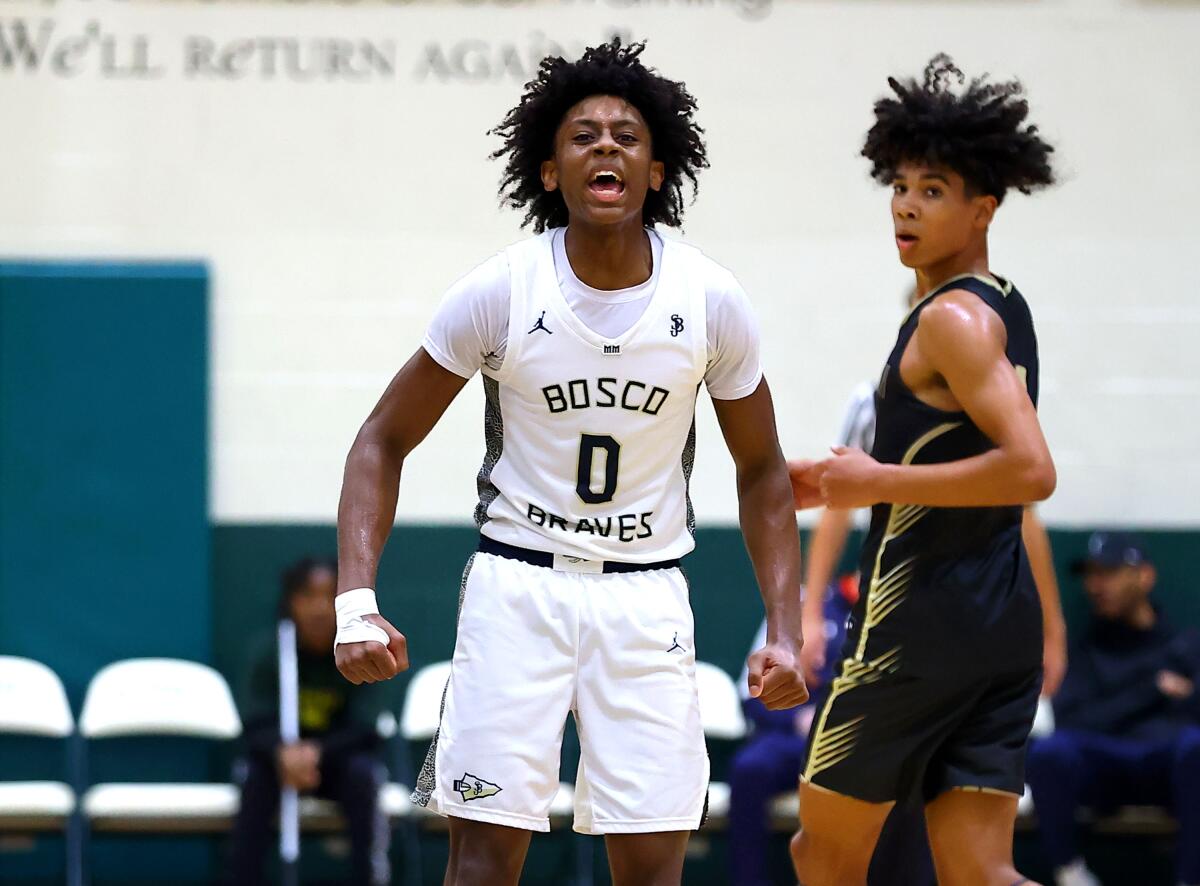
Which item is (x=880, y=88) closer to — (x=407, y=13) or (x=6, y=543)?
(x=407, y=13)

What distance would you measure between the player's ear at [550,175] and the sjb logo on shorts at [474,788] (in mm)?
1208

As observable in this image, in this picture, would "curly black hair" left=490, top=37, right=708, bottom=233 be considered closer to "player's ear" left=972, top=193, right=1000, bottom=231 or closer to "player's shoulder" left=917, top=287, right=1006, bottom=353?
"player's shoulder" left=917, top=287, right=1006, bottom=353

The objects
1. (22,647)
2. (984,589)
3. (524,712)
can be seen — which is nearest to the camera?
(524,712)

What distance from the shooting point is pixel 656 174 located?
383cm

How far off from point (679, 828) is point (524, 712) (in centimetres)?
38

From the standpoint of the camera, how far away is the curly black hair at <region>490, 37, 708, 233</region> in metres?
3.74

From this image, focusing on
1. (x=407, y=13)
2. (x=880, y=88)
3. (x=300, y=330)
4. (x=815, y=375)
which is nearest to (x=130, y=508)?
(x=300, y=330)

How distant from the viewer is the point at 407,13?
750 centimetres

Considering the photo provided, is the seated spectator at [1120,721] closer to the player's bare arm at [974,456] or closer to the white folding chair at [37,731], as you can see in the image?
the player's bare arm at [974,456]

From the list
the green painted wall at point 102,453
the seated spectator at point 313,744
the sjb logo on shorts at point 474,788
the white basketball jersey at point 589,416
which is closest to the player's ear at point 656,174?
the white basketball jersey at point 589,416

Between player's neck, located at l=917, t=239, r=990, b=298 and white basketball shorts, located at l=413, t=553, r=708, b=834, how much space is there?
1.19m

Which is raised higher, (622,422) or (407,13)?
Result: (407,13)

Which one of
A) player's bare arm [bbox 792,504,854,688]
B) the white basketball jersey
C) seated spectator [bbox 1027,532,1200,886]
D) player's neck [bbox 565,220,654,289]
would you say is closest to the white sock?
seated spectator [bbox 1027,532,1200,886]

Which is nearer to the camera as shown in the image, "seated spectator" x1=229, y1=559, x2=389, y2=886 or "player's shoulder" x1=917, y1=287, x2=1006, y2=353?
"player's shoulder" x1=917, y1=287, x2=1006, y2=353
